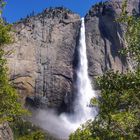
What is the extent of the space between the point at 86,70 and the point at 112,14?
25341 mm

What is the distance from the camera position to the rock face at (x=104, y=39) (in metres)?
164

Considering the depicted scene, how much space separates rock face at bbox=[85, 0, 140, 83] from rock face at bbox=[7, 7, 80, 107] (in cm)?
638

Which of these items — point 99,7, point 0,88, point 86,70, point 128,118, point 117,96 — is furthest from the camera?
point 99,7

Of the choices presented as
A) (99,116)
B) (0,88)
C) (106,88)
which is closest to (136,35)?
(106,88)

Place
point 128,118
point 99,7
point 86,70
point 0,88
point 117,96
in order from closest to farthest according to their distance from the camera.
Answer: point 128,118, point 117,96, point 0,88, point 86,70, point 99,7

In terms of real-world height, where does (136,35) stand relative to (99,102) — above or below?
above

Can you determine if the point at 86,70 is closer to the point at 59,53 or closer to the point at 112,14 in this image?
the point at 59,53

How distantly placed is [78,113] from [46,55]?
26977 mm

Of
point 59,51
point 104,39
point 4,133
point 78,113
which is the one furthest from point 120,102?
point 104,39

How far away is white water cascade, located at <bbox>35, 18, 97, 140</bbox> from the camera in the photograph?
6314 inches

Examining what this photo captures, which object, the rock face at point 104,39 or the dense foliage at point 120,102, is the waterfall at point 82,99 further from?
the dense foliage at point 120,102

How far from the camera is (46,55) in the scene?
170 m

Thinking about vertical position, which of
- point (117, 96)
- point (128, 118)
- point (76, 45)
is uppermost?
point (76, 45)

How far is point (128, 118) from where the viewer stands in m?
17.4
